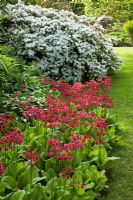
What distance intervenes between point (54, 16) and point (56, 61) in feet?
6.32

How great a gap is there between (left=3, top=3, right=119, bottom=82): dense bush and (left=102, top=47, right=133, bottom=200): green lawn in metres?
0.96

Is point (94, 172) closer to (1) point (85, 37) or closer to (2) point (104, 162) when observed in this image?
(2) point (104, 162)

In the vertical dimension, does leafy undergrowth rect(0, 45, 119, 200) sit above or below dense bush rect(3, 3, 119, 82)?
below

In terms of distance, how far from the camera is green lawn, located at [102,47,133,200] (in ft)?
18.3

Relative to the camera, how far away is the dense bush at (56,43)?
11.6 metres

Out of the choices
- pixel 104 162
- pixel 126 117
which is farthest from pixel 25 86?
pixel 104 162

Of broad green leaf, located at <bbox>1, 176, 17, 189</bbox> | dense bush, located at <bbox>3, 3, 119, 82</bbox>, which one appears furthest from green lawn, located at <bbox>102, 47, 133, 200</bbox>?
broad green leaf, located at <bbox>1, 176, 17, 189</bbox>

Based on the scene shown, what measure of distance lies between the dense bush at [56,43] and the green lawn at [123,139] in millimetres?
Result: 955

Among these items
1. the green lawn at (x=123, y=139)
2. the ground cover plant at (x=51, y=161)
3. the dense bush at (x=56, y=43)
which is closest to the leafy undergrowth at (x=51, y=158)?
the ground cover plant at (x=51, y=161)

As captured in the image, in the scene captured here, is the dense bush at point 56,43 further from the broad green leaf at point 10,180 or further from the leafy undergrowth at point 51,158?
the broad green leaf at point 10,180

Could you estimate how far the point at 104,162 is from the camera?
232 inches

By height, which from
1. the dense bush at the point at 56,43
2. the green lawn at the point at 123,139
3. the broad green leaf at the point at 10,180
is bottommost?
the green lawn at the point at 123,139

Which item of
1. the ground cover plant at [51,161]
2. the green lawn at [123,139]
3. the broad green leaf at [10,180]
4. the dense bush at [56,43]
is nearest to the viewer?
the ground cover plant at [51,161]

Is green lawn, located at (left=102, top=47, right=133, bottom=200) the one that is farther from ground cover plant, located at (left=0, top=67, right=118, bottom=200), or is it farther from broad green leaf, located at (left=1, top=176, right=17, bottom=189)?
broad green leaf, located at (left=1, top=176, right=17, bottom=189)
